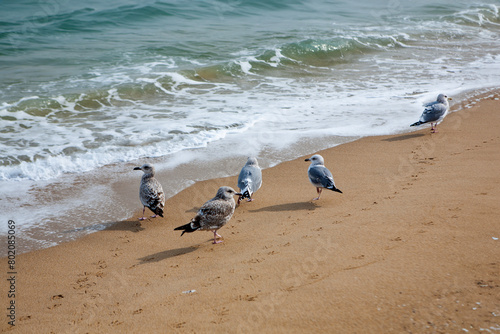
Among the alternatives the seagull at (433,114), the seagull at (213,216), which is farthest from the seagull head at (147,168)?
the seagull at (433,114)

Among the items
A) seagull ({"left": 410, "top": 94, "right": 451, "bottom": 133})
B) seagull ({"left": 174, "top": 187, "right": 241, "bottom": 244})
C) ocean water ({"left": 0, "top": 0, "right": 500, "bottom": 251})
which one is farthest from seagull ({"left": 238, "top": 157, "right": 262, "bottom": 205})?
seagull ({"left": 410, "top": 94, "right": 451, "bottom": 133})

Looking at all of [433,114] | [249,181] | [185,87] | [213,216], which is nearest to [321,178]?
[249,181]

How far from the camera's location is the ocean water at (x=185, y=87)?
305 inches

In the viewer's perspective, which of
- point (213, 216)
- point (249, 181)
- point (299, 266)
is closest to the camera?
point (299, 266)

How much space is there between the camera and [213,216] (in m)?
5.56

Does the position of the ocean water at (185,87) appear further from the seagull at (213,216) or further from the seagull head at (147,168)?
the seagull at (213,216)

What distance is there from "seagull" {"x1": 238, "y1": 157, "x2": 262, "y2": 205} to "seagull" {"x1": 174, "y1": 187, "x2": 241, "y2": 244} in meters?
0.71

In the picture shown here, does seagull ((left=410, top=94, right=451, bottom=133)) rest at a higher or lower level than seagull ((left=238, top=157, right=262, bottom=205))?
higher

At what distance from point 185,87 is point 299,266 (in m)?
10.6

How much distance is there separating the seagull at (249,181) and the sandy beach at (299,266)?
226mm

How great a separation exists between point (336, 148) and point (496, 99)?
5.34 meters

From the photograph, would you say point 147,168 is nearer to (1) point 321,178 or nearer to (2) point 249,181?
(2) point 249,181

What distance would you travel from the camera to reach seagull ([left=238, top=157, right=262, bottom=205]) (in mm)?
6618

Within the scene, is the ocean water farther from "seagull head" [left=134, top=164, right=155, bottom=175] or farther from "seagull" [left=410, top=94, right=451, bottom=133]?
"seagull head" [left=134, top=164, right=155, bottom=175]
